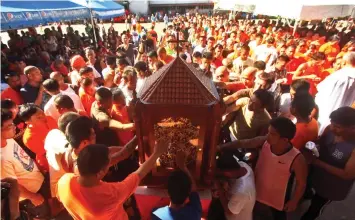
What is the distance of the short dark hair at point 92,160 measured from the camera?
5.00 feet

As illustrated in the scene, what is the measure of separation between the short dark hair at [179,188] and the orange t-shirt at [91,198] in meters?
0.35

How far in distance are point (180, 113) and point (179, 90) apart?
154 millimetres

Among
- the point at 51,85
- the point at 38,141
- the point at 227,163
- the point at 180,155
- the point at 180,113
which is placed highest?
the point at 180,113

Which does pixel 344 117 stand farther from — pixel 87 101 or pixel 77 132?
pixel 87 101

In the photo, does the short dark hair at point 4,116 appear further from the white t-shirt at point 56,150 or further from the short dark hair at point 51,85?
the short dark hair at point 51,85

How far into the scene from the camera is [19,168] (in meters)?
2.13

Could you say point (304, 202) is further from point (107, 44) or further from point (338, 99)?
point (107, 44)

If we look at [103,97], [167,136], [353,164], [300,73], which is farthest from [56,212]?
[300,73]

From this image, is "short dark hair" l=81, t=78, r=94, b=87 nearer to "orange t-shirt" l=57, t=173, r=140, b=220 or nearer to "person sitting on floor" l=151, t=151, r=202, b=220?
"orange t-shirt" l=57, t=173, r=140, b=220

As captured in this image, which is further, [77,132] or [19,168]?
[19,168]

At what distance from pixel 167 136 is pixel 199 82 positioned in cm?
48

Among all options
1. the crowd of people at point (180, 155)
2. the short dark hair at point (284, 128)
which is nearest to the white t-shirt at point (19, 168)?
the crowd of people at point (180, 155)

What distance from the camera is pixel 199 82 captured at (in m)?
1.58

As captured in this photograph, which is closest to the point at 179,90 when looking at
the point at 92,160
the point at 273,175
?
the point at 92,160
